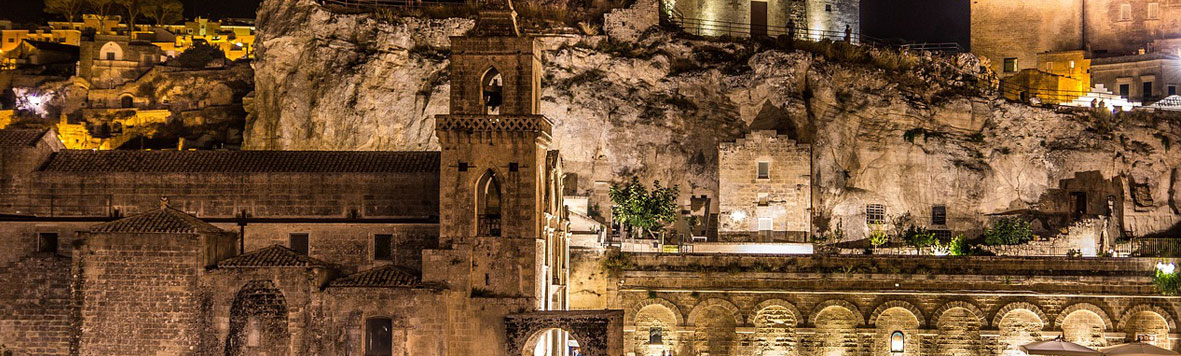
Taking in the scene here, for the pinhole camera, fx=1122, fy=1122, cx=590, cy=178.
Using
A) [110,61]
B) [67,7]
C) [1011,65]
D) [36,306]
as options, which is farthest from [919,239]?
[67,7]

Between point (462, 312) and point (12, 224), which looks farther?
point (12, 224)

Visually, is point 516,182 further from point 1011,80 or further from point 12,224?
point 1011,80

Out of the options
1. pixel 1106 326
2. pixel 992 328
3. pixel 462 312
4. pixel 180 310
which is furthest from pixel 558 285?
pixel 1106 326

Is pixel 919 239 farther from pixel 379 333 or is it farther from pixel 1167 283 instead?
pixel 379 333

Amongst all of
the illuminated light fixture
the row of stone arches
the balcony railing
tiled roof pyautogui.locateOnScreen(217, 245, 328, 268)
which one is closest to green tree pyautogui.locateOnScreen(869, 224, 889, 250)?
the row of stone arches

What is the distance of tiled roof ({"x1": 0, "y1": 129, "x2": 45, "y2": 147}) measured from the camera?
130 ft

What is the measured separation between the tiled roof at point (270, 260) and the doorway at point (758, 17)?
30010 mm

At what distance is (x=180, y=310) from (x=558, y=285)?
13.0 m

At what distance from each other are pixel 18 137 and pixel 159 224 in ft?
24.6

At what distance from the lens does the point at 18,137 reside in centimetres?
3984

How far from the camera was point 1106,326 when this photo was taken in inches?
1737

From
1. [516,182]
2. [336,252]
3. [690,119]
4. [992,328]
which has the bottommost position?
[992,328]

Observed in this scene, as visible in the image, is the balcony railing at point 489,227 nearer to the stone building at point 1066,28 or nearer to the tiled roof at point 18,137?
the tiled roof at point 18,137

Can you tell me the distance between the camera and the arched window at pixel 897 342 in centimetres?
4425
